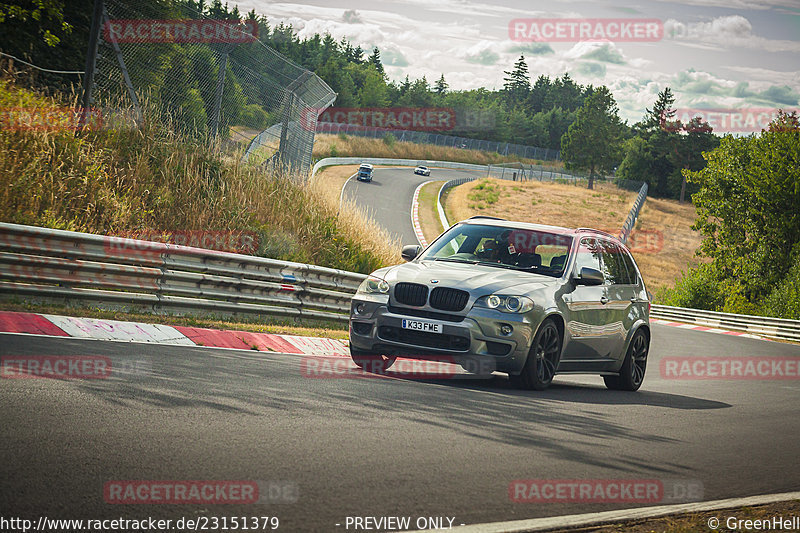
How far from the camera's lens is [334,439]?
229 inches

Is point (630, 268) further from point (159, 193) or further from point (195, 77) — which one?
point (195, 77)

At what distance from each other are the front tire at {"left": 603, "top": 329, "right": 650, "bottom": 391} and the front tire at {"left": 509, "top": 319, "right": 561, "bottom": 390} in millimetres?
2035

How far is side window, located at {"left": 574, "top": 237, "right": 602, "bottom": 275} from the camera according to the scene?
34.6ft

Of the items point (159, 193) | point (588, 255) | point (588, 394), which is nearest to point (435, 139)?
point (159, 193)

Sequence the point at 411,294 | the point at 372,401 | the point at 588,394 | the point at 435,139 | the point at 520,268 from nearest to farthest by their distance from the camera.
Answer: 1. the point at 372,401
2. the point at 411,294
3. the point at 520,268
4. the point at 588,394
5. the point at 435,139

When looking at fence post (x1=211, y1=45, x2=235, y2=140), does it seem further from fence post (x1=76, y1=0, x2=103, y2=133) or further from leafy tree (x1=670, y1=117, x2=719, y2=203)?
leafy tree (x1=670, y1=117, x2=719, y2=203)

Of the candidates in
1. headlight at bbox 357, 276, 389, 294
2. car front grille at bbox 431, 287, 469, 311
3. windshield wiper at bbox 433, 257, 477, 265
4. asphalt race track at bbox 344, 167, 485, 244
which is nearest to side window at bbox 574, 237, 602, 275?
windshield wiper at bbox 433, 257, 477, 265

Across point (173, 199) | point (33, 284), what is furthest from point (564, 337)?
point (173, 199)

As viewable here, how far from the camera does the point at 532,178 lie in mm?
117375

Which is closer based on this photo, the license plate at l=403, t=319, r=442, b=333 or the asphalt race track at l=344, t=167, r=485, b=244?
the license plate at l=403, t=319, r=442, b=333

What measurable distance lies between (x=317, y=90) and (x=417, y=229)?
110ft

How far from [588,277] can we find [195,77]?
28.6ft

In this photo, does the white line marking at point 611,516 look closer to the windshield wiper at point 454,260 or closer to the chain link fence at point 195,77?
the windshield wiper at point 454,260

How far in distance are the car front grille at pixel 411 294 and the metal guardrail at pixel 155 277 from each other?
3619 mm
